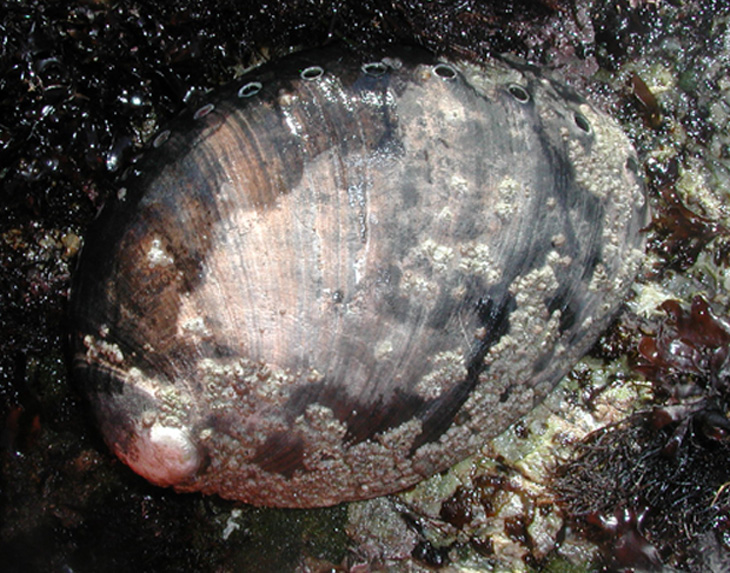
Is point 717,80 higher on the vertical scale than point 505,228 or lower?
higher

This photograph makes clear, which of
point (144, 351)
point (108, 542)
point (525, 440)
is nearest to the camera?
point (144, 351)

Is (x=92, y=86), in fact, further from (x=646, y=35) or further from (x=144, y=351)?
(x=646, y=35)

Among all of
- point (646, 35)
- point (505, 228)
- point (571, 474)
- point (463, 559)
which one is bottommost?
point (463, 559)

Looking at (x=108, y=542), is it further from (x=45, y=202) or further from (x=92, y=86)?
(x=92, y=86)

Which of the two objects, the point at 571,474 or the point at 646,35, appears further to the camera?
the point at 646,35

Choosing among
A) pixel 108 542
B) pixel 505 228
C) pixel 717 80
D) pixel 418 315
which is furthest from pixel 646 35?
pixel 108 542

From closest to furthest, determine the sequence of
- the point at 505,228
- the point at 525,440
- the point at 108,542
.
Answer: the point at 505,228
the point at 108,542
the point at 525,440
